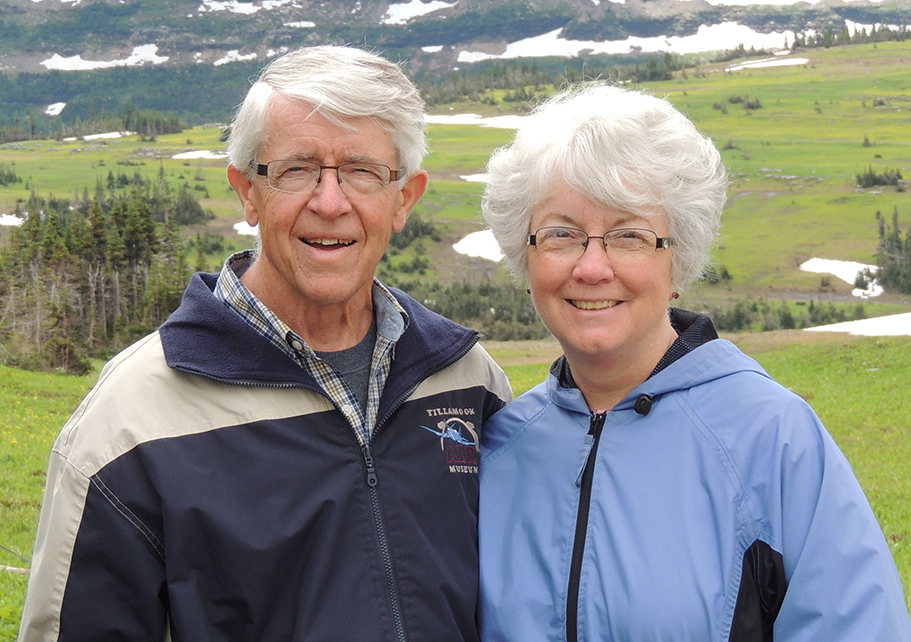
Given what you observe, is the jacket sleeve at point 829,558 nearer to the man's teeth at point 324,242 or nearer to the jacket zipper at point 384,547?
the jacket zipper at point 384,547

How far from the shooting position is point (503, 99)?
190 meters

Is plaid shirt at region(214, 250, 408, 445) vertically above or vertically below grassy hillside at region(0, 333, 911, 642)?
above

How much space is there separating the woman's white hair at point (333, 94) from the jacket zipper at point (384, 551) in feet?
3.91

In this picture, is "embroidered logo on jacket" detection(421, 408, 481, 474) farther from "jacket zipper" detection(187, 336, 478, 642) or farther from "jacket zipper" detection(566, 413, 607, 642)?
"jacket zipper" detection(566, 413, 607, 642)

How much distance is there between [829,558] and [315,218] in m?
2.08

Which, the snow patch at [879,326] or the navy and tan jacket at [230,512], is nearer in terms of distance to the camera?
the navy and tan jacket at [230,512]

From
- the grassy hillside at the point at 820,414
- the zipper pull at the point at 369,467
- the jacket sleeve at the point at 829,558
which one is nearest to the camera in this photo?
the jacket sleeve at the point at 829,558

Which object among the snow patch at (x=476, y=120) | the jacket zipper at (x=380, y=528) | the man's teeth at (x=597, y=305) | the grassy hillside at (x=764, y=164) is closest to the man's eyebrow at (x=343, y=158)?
the jacket zipper at (x=380, y=528)

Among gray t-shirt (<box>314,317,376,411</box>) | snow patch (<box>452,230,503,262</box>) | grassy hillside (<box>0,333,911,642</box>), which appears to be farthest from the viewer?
snow patch (<box>452,230,503,262</box>)

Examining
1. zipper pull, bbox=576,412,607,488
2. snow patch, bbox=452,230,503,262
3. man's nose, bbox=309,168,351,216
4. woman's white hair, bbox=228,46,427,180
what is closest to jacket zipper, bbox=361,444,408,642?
zipper pull, bbox=576,412,607,488

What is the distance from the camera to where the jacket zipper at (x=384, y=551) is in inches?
123

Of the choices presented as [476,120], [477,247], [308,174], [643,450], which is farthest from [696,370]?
[476,120]

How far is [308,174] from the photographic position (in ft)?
10.8

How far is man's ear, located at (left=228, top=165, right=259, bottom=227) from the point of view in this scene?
3436mm
